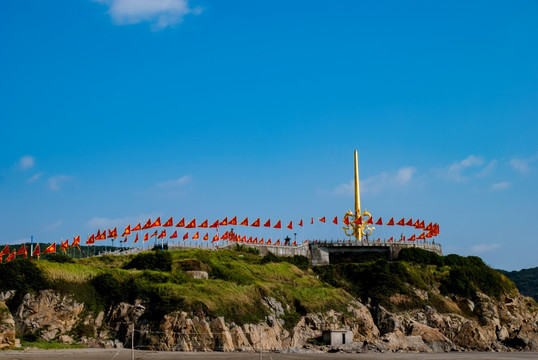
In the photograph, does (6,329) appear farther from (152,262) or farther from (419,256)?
(419,256)

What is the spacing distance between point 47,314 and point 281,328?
22.9 meters

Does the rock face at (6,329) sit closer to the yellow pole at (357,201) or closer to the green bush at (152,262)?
the green bush at (152,262)

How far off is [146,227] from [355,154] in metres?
42.8

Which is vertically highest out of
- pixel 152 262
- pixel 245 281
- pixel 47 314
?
pixel 152 262

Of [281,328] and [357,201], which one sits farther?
[357,201]

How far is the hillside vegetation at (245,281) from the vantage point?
192ft

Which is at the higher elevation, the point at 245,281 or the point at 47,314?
the point at 245,281

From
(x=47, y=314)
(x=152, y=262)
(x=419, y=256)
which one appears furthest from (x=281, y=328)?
(x=419, y=256)

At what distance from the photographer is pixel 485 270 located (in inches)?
3730

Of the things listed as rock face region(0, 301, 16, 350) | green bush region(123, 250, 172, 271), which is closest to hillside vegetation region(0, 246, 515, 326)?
green bush region(123, 250, 172, 271)

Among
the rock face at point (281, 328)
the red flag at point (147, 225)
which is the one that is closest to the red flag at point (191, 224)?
the red flag at point (147, 225)

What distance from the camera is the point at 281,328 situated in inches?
2557

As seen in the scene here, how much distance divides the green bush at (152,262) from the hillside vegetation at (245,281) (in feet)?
0.36

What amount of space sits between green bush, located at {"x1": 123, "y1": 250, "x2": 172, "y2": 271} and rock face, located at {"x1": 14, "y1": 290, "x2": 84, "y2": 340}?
12.4 m
